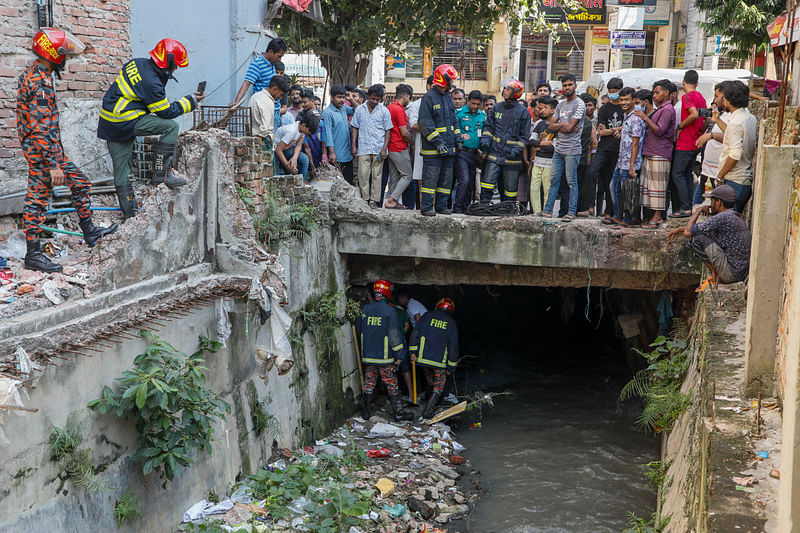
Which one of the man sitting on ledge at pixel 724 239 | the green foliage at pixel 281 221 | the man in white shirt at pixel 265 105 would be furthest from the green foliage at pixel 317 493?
the man sitting on ledge at pixel 724 239

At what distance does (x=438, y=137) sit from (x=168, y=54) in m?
3.69

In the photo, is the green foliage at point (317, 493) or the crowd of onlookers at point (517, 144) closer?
the green foliage at point (317, 493)

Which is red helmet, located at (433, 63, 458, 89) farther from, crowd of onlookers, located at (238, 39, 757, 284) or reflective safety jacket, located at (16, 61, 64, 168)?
reflective safety jacket, located at (16, 61, 64, 168)

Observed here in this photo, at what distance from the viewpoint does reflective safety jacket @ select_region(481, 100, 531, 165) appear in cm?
962

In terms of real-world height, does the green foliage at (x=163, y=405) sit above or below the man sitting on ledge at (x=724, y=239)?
below

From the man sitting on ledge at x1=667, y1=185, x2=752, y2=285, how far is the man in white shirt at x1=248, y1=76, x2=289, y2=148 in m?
4.66

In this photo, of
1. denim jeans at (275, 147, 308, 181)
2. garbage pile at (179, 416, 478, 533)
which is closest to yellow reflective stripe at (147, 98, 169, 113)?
denim jeans at (275, 147, 308, 181)

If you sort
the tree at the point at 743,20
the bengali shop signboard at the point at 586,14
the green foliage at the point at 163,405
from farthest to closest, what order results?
1. the bengali shop signboard at the point at 586,14
2. the tree at the point at 743,20
3. the green foliage at the point at 163,405

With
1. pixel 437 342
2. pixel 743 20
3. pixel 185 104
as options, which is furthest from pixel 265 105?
pixel 743 20

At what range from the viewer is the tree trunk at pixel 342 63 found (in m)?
15.1

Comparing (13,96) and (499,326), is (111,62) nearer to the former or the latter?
(13,96)

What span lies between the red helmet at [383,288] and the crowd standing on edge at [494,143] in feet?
3.60

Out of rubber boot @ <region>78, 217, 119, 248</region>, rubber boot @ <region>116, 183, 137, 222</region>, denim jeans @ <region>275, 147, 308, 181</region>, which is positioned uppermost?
denim jeans @ <region>275, 147, 308, 181</region>

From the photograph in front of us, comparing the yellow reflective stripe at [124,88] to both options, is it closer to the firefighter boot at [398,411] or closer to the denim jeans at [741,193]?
the firefighter boot at [398,411]
